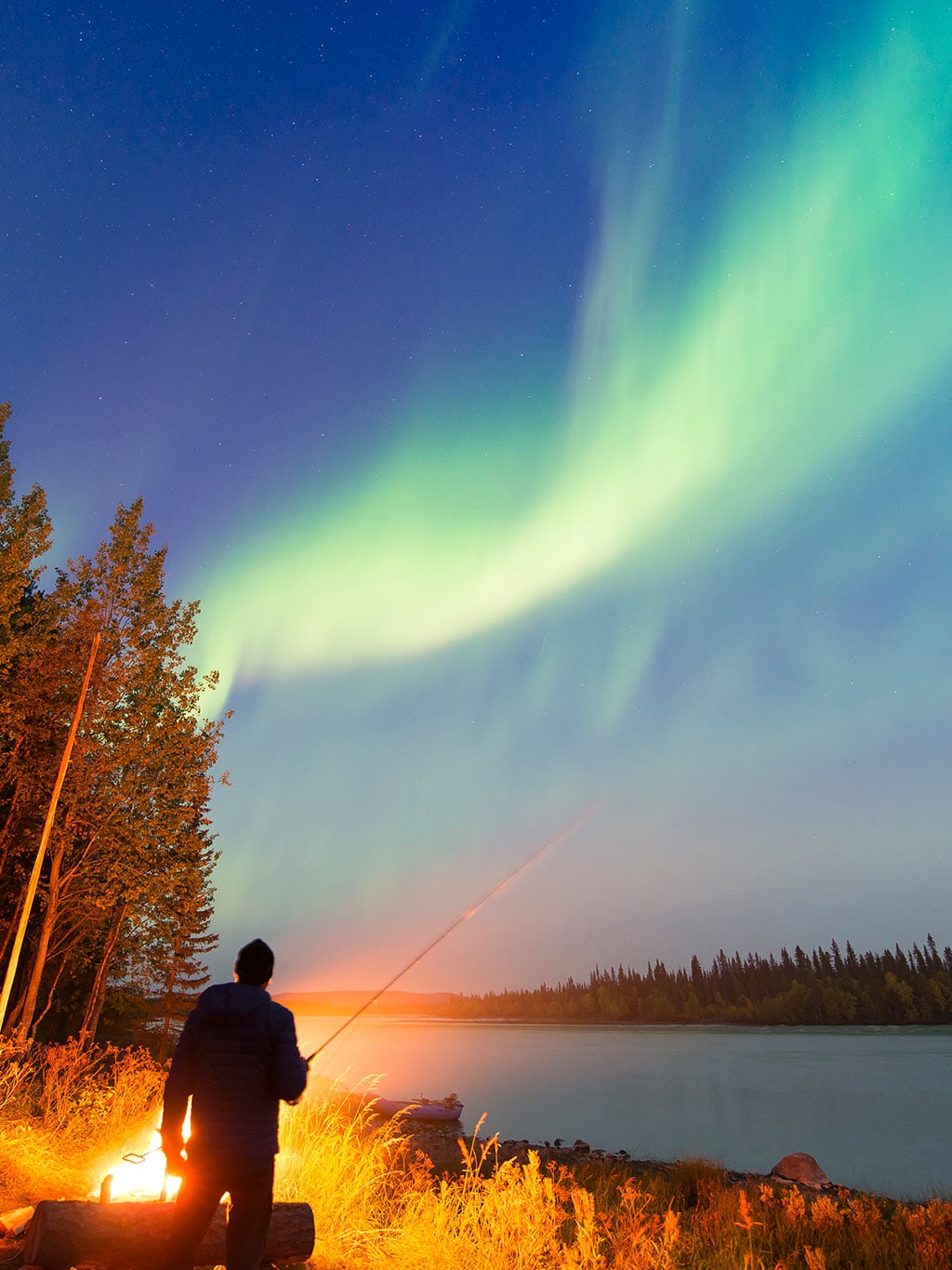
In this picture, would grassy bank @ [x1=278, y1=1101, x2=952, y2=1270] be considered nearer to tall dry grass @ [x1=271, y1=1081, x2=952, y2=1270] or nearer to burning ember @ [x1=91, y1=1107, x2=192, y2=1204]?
tall dry grass @ [x1=271, y1=1081, x2=952, y2=1270]

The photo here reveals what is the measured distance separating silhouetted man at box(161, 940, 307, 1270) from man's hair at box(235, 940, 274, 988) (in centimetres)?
13

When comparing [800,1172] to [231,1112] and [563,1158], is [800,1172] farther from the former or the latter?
[231,1112]

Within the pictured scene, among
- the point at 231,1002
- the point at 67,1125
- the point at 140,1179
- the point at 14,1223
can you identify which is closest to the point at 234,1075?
the point at 231,1002

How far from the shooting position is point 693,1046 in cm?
12644

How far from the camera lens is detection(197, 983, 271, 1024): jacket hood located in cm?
450

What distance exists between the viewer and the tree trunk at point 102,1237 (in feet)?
16.8

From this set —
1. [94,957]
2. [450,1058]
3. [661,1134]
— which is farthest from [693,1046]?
[94,957]

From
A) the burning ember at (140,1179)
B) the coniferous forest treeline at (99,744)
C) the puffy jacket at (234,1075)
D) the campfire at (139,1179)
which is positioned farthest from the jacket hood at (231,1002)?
the coniferous forest treeline at (99,744)

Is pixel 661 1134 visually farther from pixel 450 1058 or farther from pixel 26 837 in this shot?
pixel 450 1058

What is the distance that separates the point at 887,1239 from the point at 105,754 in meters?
19.0

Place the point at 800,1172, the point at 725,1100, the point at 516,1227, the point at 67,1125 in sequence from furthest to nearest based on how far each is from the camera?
1. the point at 725,1100
2. the point at 800,1172
3. the point at 67,1125
4. the point at 516,1227

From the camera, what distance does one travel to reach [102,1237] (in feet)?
17.0

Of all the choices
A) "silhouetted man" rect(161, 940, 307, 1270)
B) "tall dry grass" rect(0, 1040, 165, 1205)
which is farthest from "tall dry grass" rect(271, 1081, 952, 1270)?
"silhouetted man" rect(161, 940, 307, 1270)

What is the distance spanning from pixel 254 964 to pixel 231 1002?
0.28 metres
